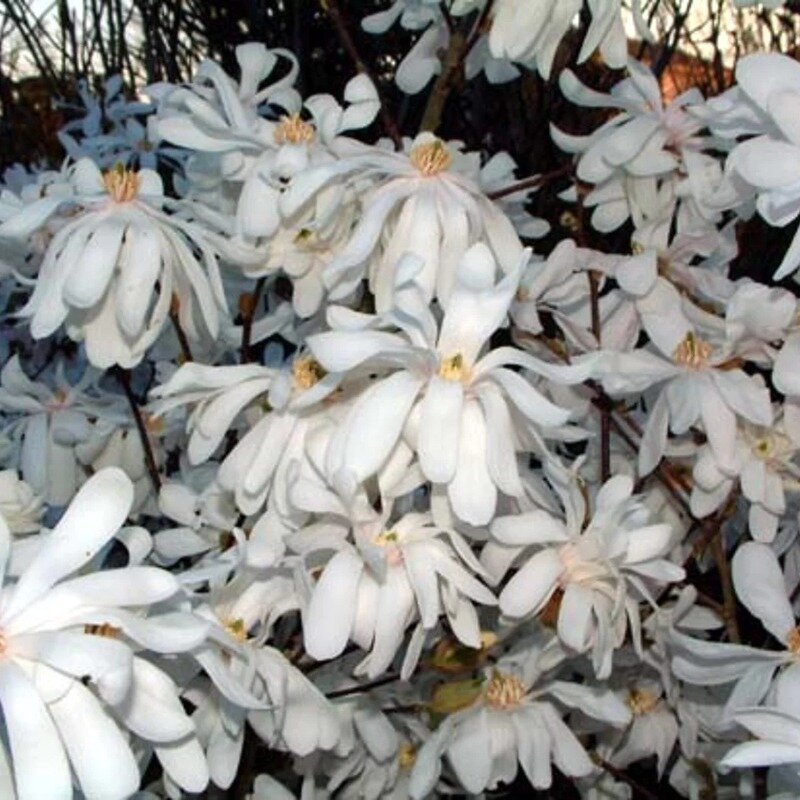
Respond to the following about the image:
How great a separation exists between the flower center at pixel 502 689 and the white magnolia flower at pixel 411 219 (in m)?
0.18

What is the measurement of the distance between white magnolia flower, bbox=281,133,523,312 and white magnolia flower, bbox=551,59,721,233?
12cm

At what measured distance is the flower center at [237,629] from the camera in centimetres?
64

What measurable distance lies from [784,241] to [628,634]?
611 mm

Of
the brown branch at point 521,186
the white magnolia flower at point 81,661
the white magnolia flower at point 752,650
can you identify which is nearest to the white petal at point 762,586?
the white magnolia flower at point 752,650

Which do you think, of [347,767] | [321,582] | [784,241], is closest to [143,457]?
[347,767]

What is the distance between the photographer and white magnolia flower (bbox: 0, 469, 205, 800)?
45 cm

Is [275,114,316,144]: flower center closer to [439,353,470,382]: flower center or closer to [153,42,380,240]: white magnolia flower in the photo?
[153,42,380,240]: white magnolia flower

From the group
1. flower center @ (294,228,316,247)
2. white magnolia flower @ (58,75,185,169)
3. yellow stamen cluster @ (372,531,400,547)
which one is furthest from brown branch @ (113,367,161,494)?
white magnolia flower @ (58,75,185,169)

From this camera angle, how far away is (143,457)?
92cm

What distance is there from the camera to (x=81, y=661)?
0.45 m

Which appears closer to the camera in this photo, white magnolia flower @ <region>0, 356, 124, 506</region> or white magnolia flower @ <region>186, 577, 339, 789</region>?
white magnolia flower @ <region>186, 577, 339, 789</region>

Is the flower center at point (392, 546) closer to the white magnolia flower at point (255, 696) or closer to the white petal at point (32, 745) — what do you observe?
the white magnolia flower at point (255, 696)

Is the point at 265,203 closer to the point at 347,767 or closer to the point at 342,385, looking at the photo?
the point at 342,385

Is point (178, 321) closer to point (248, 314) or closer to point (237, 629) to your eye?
point (248, 314)
